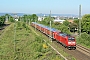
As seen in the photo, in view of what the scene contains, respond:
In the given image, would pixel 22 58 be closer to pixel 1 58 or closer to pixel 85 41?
pixel 1 58

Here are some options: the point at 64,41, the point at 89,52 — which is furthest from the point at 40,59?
the point at 64,41

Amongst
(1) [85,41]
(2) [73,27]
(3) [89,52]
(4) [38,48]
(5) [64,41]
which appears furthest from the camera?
(2) [73,27]

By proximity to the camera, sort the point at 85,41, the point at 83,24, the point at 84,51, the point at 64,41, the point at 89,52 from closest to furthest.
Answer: the point at 89,52
the point at 84,51
the point at 64,41
the point at 85,41
the point at 83,24

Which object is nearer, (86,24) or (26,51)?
(26,51)

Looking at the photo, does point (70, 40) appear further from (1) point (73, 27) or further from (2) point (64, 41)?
(1) point (73, 27)

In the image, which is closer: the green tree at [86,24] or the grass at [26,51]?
the grass at [26,51]

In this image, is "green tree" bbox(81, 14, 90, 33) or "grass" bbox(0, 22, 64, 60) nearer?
"grass" bbox(0, 22, 64, 60)

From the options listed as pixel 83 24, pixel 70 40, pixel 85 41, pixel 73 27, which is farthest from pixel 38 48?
pixel 73 27

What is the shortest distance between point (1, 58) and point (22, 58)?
2.15 metres

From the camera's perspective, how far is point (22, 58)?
21.8m

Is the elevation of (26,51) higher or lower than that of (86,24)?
lower

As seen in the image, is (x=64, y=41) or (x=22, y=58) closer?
(x=22, y=58)

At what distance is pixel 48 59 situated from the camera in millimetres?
20812

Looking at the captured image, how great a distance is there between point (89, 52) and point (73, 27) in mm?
50032
